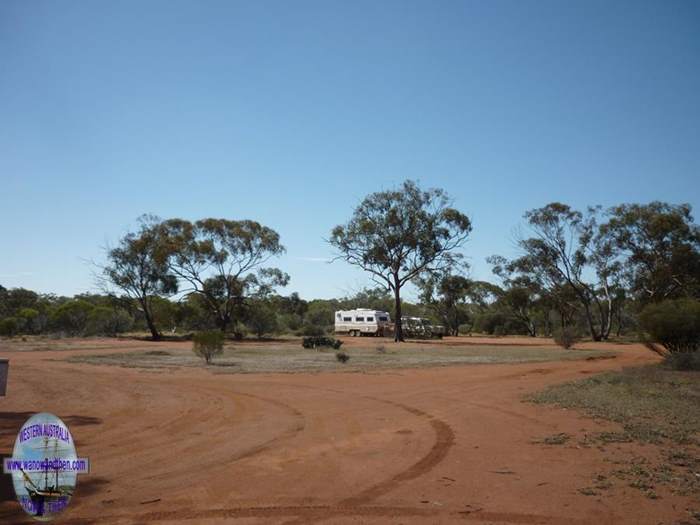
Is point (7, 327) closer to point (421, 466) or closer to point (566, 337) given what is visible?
point (566, 337)

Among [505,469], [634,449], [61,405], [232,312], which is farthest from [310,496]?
[232,312]

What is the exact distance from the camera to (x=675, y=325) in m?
18.8

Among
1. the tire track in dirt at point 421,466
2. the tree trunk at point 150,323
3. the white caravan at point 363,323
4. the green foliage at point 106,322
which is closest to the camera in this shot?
the tire track in dirt at point 421,466

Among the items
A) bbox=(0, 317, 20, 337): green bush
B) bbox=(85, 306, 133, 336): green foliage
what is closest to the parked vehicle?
bbox=(85, 306, 133, 336): green foliage

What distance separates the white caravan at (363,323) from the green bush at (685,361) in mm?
38364

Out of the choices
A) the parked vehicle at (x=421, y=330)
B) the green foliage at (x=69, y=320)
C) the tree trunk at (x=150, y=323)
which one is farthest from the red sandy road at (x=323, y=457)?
the green foliage at (x=69, y=320)

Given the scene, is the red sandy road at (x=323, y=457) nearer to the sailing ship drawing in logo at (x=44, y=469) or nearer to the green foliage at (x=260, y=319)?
the sailing ship drawing in logo at (x=44, y=469)

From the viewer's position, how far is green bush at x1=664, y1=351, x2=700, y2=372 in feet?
54.2

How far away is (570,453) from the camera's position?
7.79 meters

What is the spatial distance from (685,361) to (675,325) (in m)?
2.38

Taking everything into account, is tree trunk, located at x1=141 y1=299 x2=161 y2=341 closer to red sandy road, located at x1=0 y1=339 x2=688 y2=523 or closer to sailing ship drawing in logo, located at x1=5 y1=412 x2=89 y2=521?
red sandy road, located at x1=0 y1=339 x2=688 y2=523

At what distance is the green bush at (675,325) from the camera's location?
1870cm

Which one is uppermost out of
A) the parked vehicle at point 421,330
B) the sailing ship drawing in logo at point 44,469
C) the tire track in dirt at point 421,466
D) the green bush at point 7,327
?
the green bush at point 7,327

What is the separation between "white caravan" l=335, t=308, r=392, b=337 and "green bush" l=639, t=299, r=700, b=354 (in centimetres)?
3605
